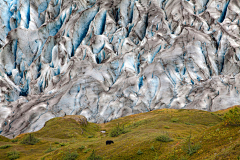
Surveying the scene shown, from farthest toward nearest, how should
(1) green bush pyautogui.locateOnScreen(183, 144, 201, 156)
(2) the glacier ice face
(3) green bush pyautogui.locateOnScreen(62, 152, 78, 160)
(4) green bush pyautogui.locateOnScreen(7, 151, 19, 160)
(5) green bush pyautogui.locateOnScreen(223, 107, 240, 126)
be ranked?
(2) the glacier ice face
(4) green bush pyautogui.locateOnScreen(7, 151, 19, 160)
(3) green bush pyautogui.locateOnScreen(62, 152, 78, 160)
(5) green bush pyautogui.locateOnScreen(223, 107, 240, 126)
(1) green bush pyautogui.locateOnScreen(183, 144, 201, 156)

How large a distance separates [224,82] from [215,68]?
34.5ft

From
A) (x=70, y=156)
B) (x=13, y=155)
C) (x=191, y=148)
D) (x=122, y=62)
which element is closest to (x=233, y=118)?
(x=191, y=148)

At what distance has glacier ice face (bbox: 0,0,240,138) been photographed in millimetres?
61875

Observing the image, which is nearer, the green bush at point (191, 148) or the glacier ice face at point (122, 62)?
the green bush at point (191, 148)

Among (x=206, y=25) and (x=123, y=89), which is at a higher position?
(x=206, y=25)

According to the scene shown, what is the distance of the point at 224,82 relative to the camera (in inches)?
2320

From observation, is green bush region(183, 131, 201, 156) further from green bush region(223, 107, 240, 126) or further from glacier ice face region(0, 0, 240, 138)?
glacier ice face region(0, 0, 240, 138)

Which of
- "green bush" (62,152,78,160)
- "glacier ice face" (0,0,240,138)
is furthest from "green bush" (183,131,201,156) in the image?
"glacier ice face" (0,0,240,138)

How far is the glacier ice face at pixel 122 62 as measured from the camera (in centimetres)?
6188

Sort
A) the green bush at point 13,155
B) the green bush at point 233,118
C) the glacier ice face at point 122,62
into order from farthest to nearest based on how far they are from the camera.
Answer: the glacier ice face at point 122,62 → the green bush at point 13,155 → the green bush at point 233,118

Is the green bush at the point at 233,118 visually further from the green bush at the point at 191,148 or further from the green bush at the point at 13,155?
the green bush at the point at 13,155

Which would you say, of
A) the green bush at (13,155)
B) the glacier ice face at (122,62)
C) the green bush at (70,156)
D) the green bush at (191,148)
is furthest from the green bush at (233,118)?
the glacier ice face at (122,62)

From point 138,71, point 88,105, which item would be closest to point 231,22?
point 138,71

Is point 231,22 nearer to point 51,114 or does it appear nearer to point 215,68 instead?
point 215,68
